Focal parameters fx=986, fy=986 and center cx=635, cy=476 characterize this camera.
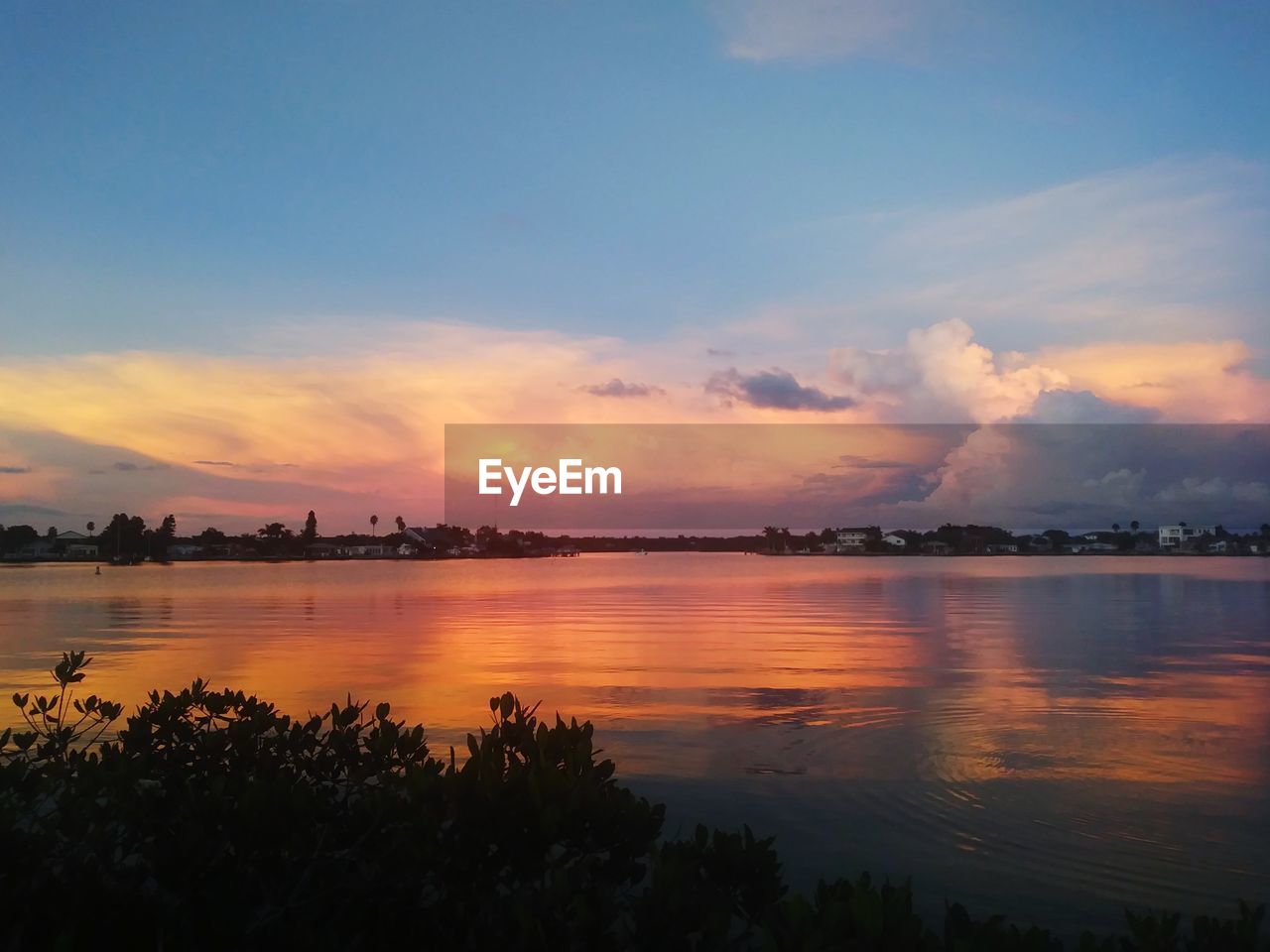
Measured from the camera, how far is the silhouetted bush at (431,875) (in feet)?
9.26

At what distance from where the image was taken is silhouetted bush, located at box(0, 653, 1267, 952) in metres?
2.82

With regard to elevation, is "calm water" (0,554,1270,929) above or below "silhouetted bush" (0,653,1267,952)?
below

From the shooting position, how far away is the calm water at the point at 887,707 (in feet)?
21.5

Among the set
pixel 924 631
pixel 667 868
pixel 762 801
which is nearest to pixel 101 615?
pixel 924 631

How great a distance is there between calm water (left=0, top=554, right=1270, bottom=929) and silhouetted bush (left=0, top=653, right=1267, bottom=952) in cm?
294

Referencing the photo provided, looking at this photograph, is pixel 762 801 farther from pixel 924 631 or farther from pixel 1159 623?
pixel 1159 623

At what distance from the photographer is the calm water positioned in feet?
21.5

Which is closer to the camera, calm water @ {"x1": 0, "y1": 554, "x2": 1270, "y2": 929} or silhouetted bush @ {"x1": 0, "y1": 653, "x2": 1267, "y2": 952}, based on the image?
silhouetted bush @ {"x1": 0, "y1": 653, "x2": 1267, "y2": 952}

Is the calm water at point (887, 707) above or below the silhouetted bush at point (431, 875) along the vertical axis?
below

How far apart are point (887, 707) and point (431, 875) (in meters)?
8.43

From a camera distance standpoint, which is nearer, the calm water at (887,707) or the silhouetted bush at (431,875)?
the silhouetted bush at (431,875)

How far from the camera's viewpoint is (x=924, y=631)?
66.9ft

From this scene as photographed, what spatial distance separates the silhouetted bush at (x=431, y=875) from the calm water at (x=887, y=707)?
9.63 feet

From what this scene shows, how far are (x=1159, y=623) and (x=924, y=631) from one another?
19.2 feet
